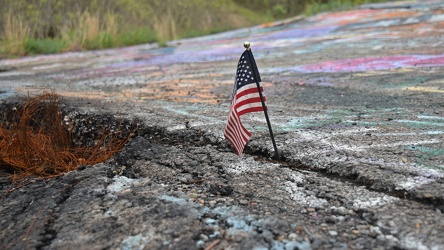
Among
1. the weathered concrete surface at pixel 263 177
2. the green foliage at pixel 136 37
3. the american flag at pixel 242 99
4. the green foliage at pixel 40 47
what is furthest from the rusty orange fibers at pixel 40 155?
the green foliage at pixel 136 37

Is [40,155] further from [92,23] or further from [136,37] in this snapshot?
[136,37]

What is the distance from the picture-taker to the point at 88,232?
4.36 ft

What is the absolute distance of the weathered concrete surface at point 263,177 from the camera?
1.28 metres

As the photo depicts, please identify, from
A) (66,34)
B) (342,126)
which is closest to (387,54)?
(342,126)

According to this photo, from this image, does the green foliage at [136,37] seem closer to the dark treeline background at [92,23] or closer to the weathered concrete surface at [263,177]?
the dark treeline background at [92,23]

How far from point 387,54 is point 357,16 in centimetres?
438

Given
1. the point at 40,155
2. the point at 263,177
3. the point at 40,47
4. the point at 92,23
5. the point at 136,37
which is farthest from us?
the point at 136,37

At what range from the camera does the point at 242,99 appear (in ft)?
5.60

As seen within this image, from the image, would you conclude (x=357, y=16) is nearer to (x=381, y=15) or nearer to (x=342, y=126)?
(x=381, y=15)

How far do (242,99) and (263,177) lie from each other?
306 millimetres

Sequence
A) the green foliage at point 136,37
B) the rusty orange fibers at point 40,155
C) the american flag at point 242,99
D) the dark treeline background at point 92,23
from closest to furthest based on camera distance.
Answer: the american flag at point 242,99
the rusty orange fibers at point 40,155
the dark treeline background at point 92,23
the green foliage at point 136,37

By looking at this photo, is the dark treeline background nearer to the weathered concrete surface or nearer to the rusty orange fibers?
the weathered concrete surface

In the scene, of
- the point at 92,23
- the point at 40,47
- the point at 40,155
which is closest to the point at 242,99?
the point at 40,155

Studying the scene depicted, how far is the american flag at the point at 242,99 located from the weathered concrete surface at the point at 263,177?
133 mm
